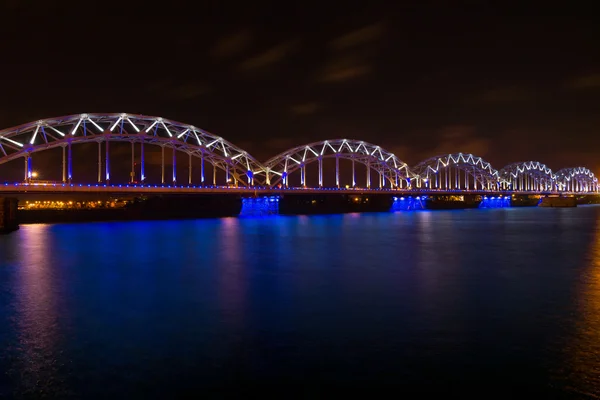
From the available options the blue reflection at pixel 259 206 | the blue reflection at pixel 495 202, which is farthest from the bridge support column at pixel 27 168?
the blue reflection at pixel 495 202

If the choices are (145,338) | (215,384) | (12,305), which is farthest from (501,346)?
(12,305)

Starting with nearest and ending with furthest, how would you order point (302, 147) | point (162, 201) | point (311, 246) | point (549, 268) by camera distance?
point (549, 268) < point (311, 246) < point (162, 201) < point (302, 147)

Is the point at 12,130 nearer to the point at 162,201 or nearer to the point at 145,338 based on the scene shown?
the point at 162,201

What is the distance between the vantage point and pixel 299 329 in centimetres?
805

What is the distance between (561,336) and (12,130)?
54.5m

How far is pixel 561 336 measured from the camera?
761 cm

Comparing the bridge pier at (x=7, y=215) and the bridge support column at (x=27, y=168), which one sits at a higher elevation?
the bridge support column at (x=27, y=168)

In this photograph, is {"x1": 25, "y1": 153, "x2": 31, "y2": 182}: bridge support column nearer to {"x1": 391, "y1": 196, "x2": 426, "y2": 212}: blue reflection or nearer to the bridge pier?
the bridge pier

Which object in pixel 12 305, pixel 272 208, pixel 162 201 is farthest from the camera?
pixel 272 208

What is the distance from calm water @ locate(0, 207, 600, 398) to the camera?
585 centimetres

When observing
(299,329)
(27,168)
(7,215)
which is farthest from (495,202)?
(299,329)

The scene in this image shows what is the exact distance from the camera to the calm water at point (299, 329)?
585 cm

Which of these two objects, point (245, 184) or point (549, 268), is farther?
point (245, 184)

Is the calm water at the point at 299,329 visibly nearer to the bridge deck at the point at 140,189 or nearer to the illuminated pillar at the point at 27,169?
the bridge deck at the point at 140,189
